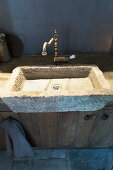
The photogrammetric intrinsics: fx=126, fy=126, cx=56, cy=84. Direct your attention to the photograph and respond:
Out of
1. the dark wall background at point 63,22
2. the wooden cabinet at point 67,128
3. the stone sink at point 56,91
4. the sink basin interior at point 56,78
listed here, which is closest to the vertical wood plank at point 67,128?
the wooden cabinet at point 67,128

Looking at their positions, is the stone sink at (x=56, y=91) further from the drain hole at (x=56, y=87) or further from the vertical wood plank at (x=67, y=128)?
the vertical wood plank at (x=67, y=128)

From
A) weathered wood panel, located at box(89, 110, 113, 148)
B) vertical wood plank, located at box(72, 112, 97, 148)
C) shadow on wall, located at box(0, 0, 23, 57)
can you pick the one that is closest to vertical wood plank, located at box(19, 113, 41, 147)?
vertical wood plank, located at box(72, 112, 97, 148)

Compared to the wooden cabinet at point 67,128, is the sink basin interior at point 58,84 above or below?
above

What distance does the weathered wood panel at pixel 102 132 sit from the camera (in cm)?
102

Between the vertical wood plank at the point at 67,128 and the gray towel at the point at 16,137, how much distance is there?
0.33m

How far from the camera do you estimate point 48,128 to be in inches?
43.7

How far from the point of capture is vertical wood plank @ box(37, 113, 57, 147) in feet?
3.29

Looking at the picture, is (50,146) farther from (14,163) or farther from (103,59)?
(103,59)

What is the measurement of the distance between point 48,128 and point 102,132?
1.64ft

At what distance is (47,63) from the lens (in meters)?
1.18

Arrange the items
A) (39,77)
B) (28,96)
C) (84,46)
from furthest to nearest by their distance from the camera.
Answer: (84,46) → (39,77) → (28,96)

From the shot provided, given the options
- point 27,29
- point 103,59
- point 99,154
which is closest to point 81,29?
point 103,59

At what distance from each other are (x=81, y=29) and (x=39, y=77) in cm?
60

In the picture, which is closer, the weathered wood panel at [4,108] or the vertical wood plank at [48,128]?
the weathered wood panel at [4,108]
